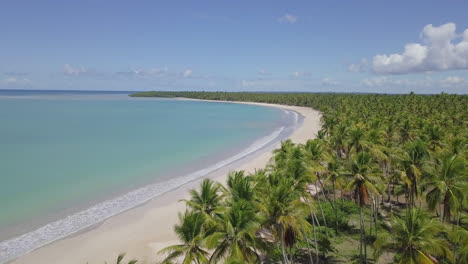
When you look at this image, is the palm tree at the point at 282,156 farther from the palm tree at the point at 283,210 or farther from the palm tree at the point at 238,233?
the palm tree at the point at 238,233

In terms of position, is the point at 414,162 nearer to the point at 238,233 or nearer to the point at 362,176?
the point at 362,176

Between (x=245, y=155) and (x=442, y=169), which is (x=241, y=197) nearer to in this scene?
(x=442, y=169)

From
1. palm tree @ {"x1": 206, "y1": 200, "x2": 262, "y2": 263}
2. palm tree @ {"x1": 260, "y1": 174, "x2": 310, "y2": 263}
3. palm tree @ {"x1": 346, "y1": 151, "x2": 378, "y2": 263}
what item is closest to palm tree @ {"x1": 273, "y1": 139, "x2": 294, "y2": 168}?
palm tree @ {"x1": 346, "y1": 151, "x2": 378, "y2": 263}

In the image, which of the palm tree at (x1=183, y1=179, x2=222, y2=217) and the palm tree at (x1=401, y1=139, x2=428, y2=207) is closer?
the palm tree at (x1=183, y1=179, x2=222, y2=217)

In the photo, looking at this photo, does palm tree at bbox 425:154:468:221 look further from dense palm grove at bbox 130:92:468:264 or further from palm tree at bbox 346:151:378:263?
palm tree at bbox 346:151:378:263

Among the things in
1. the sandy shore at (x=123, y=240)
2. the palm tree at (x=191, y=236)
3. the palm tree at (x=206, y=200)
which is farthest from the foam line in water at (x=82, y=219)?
the palm tree at (x=191, y=236)

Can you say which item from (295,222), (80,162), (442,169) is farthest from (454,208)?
(80,162)
